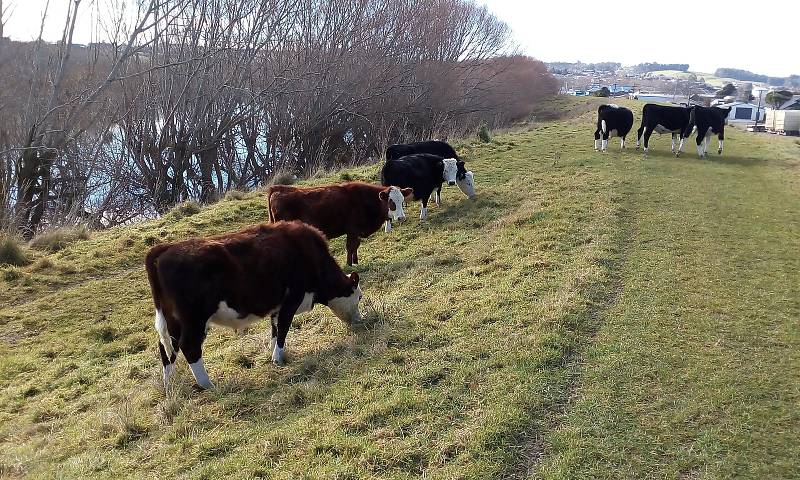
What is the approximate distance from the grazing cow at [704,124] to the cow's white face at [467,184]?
32.3 ft

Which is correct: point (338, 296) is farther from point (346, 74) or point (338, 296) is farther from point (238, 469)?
point (346, 74)

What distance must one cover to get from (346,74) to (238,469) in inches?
961

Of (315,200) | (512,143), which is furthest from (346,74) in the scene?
(315,200)

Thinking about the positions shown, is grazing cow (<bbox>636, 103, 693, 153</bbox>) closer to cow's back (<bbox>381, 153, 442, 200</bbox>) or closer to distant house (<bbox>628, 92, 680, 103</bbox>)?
cow's back (<bbox>381, 153, 442, 200</bbox>)

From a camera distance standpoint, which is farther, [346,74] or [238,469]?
[346,74]

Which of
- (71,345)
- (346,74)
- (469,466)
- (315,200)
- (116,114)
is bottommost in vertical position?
(71,345)

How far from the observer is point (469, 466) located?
3.89 metres

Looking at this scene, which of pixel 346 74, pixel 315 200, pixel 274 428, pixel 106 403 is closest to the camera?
pixel 274 428

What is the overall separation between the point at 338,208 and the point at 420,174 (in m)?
3.45

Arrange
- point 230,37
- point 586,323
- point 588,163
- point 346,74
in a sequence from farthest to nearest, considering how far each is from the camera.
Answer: point 346,74 < point 230,37 < point 588,163 < point 586,323

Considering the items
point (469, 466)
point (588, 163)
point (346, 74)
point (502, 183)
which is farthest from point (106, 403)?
point (346, 74)

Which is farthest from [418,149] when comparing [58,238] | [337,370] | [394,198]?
[337,370]

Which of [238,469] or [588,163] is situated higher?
[588,163]

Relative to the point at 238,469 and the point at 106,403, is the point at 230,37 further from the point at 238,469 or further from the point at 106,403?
the point at 238,469
